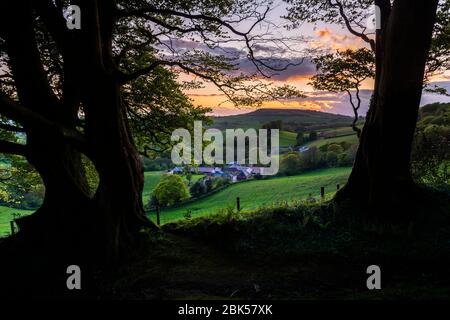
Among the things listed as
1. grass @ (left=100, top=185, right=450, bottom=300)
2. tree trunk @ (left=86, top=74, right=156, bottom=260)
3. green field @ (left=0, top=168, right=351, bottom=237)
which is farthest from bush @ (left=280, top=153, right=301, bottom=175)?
tree trunk @ (left=86, top=74, right=156, bottom=260)

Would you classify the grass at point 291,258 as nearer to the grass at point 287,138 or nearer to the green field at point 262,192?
the green field at point 262,192

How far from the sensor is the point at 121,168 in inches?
317

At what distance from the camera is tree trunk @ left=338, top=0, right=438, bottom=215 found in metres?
7.86

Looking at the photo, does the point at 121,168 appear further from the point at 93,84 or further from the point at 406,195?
the point at 406,195

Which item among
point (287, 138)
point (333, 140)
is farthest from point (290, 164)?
point (287, 138)

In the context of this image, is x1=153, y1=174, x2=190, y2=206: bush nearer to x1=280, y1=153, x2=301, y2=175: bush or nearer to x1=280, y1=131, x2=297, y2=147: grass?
x1=280, y1=153, x2=301, y2=175: bush

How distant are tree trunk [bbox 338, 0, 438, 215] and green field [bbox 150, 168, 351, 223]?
114 feet

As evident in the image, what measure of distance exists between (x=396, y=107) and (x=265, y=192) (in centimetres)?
4206

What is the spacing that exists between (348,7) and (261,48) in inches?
137

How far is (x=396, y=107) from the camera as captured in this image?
8312mm

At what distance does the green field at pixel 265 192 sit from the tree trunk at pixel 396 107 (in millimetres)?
34876

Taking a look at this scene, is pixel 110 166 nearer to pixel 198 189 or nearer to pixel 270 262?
pixel 270 262

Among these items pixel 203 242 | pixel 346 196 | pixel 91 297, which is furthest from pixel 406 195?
pixel 91 297

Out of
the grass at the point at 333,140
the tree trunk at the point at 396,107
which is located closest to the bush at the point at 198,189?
the grass at the point at 333,140
